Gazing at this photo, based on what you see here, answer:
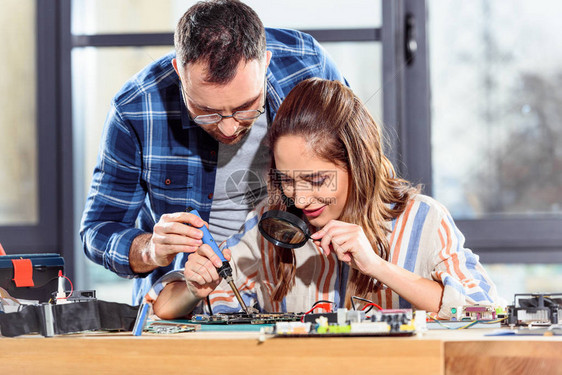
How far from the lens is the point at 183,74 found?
160cm

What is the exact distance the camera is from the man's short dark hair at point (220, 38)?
153 centimetres

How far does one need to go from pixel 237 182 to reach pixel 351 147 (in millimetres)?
458

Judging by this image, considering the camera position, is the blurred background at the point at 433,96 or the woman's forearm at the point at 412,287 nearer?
the woman's forearm at the point at 412,287

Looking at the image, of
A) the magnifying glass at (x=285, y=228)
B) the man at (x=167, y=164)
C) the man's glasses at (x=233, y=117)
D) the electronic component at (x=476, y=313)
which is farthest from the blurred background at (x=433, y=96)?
the electronic component at (x=476, y=313)

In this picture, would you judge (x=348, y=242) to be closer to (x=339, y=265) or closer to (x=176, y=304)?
(x=339, y=265)

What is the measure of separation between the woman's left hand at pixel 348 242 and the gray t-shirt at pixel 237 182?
0.54 m

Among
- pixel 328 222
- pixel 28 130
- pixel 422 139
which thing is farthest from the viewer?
pixel 28 130

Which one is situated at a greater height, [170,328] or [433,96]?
[433,96]

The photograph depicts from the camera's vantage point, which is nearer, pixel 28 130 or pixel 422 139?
pixel 422 139

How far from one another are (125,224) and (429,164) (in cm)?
149

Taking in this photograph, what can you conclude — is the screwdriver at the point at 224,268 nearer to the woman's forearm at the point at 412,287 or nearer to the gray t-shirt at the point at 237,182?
the woman's forearm at the point at 412,287

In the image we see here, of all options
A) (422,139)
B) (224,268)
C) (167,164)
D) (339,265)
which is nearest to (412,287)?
(339,265)

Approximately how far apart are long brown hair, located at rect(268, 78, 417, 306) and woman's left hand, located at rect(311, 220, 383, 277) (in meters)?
0.19

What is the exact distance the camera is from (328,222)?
1505 millimetres
